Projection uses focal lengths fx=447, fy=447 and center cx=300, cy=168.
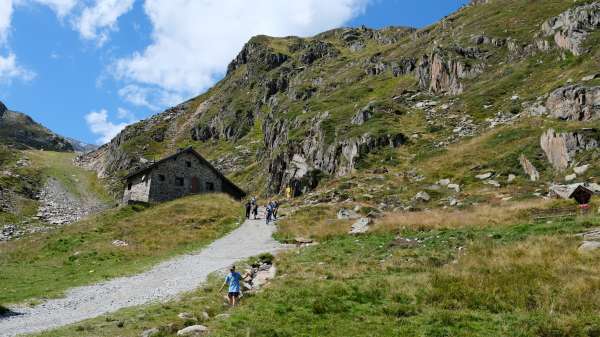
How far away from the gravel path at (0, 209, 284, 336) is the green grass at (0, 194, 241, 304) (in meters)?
1.57

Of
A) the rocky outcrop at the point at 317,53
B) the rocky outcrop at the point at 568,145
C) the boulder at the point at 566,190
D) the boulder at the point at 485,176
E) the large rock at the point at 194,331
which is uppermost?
the rocky outcrop at the point at 317,53

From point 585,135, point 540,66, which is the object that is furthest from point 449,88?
point 585,135

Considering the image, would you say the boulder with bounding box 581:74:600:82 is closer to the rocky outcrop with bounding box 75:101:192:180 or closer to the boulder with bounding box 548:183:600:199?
the boulder with bounding box 548:183:600:199

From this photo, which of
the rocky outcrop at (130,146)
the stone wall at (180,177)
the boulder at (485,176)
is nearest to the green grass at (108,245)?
the stone wall at (180,177)

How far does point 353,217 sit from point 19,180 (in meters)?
76.6

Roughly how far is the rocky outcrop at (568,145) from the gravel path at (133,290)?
24179mm

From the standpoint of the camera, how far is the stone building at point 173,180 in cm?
5672

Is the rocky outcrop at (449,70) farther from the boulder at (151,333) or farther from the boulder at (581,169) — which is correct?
the boulder at (151,333)

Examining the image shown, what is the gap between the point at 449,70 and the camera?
76875 mm

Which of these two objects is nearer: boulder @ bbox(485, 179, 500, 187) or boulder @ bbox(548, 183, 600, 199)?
boulder @ bbox(548, 183, 600, 199)

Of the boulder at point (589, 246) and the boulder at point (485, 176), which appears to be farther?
the boulder at point (485, 176)

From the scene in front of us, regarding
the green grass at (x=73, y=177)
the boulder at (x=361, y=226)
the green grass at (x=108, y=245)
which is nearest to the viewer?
the green grass at (x=108, y=245)

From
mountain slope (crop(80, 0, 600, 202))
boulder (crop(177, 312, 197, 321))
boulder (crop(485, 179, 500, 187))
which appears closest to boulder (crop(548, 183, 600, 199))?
mountain slope (crop(80, 0, 600, 202))

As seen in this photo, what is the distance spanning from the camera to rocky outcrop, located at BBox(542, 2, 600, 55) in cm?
6100
